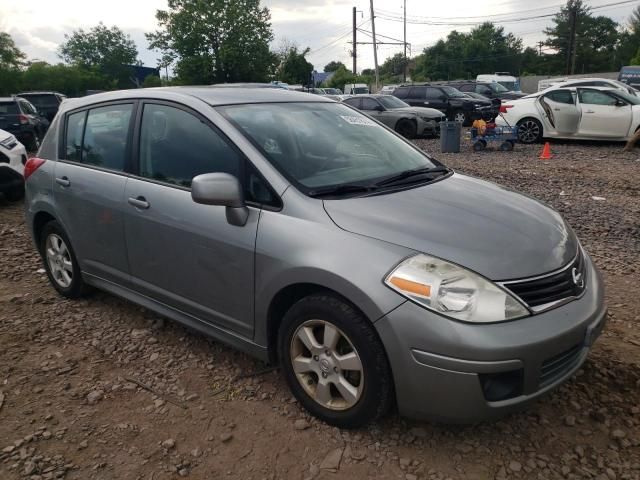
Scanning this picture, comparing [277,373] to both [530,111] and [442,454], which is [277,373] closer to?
[442,454]

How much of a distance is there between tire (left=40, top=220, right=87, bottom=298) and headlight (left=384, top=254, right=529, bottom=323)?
9.29 feet

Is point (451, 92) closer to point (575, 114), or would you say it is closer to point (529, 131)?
point (529, 131)

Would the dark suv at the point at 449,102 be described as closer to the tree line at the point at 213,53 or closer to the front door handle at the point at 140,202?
the front door handle at the point at 140,202

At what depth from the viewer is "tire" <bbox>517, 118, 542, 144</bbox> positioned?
1338 centimetres

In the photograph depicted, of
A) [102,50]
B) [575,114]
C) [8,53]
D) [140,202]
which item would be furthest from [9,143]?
[102,50]

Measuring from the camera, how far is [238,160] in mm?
2812

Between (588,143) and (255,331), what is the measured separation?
13.1m

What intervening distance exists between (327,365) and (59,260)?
274 centimetres

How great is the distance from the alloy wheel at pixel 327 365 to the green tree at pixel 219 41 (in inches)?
1789

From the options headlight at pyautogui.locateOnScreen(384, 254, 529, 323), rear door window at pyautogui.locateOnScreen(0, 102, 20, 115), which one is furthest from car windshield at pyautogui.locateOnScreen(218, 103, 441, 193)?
rear door window at pyautogui.locateOnScreen(0, 102, 20, 115)

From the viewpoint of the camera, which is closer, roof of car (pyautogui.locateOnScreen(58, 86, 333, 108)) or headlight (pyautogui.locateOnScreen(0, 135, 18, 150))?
roof of car (pyautogui.locateOnScreen(58, 86, 333, 108))

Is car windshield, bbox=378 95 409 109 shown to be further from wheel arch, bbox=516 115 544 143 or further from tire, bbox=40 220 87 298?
tire, bbox=40 220 87 298

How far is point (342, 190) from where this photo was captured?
2.73 meters

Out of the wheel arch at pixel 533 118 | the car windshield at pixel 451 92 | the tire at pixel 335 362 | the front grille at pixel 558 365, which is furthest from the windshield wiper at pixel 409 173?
the car windshield at pixel 451 92
